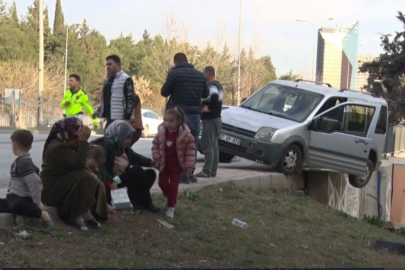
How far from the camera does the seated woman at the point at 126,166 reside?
293 inches

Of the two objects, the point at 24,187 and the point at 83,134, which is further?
the point at 83,134

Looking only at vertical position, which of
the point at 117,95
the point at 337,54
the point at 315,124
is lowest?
the point at 315,124

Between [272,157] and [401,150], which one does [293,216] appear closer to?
[272,157]

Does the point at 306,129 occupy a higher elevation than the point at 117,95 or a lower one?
lower

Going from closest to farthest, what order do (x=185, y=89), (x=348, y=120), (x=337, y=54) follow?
(x=185, y=89) → (x=348, y=120) → (x=337, y=54)

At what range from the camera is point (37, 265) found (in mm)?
5352

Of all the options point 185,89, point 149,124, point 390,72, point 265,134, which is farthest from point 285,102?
point 390,72

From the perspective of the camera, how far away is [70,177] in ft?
21.4

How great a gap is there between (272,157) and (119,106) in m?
4.31

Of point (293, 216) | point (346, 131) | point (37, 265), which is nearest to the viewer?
point (37, 265)

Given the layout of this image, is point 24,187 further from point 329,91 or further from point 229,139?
point 329,91

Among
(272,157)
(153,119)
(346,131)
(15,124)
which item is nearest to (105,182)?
(272,157)

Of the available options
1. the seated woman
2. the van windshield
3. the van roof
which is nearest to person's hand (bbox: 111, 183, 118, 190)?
the seated woman

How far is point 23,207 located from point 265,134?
672cm
